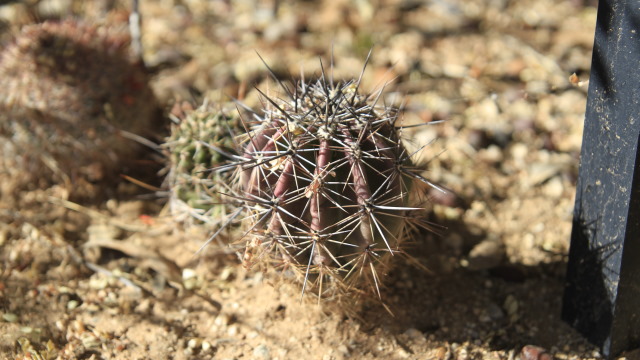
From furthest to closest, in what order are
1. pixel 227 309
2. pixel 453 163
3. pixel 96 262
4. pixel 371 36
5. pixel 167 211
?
pixel 371 36 → pixel 453 163 → pixel 167 211 → pixel 96 262 → pixel 227 309

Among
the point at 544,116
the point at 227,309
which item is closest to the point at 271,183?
the point at 227,309

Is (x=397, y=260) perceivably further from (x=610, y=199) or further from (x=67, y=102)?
(x=67, y=102)

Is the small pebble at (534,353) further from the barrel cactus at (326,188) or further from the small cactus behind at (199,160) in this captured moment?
the small cactus behind at (199,160)

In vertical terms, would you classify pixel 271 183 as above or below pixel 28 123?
above

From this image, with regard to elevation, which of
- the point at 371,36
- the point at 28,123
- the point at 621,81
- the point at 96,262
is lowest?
the point at 96,262

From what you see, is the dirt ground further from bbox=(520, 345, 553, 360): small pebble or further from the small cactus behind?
the small cactus behind

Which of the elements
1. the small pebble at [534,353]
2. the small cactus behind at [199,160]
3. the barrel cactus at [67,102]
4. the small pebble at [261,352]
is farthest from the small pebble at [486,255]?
the barrel cactus at [67,102]

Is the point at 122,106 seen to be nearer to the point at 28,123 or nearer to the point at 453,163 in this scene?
the point at 28,123
